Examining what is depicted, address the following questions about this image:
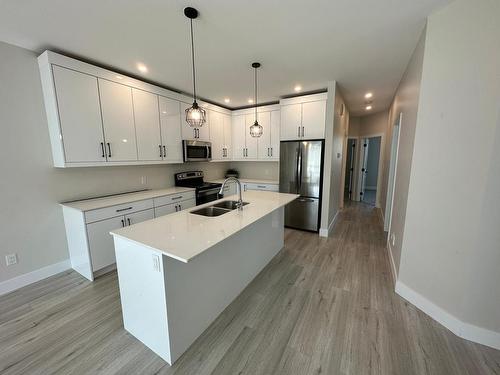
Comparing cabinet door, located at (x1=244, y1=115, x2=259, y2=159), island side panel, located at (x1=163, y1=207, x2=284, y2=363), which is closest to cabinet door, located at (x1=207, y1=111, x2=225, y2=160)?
cabinet door, located at (x1=244, y1=115, x2=259, y2=159)

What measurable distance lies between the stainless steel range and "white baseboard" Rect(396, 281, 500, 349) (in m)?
3.26

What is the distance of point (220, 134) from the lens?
4.61 m

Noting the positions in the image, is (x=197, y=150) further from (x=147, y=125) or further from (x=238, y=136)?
(x=238, y=136)

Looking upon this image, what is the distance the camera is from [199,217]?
196 centimetres

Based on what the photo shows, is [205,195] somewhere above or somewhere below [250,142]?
below

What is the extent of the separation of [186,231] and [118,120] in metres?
2.16

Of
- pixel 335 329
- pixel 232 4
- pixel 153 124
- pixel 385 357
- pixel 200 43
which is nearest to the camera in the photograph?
pixel 385 357

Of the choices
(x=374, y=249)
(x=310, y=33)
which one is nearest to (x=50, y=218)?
(x=310, y=33)

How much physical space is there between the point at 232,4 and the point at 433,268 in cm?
285

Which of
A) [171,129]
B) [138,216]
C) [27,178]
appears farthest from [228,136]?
[27,178]

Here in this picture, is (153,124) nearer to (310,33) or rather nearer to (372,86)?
(310,33)

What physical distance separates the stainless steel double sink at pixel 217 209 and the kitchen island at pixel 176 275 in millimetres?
239

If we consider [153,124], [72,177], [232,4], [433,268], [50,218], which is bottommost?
[433,268]

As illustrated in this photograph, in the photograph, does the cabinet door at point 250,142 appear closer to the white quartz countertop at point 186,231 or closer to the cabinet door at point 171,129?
the cabinet door at point 171,129
